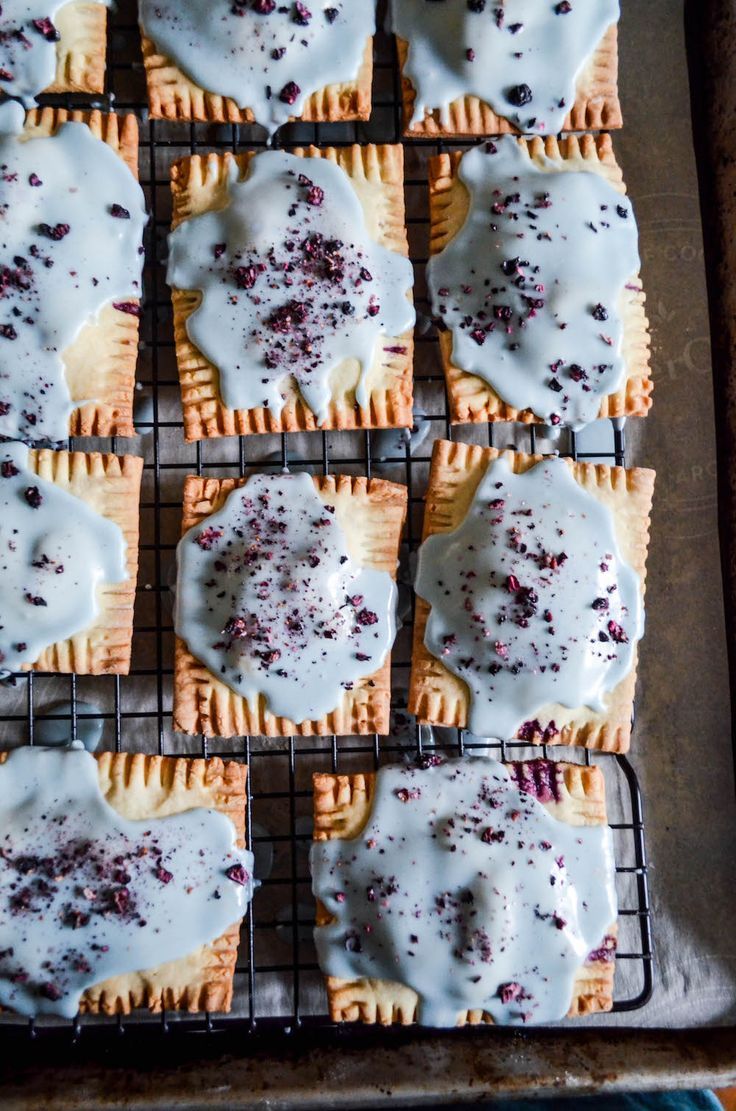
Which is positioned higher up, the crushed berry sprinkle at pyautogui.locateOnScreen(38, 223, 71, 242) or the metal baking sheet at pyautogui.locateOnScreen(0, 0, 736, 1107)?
the crushed berry sprinkle at pyautogui.locateOnScreen(38, 223, 71, 242)

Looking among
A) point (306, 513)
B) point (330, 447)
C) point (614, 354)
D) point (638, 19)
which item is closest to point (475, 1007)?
point (306, 513)

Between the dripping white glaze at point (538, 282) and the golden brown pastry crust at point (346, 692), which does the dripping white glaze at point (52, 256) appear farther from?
the dripping white glaze at point (538, 282)

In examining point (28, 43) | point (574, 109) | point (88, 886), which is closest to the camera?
point (88, 886)

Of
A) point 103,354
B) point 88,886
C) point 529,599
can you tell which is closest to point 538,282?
point 529,599

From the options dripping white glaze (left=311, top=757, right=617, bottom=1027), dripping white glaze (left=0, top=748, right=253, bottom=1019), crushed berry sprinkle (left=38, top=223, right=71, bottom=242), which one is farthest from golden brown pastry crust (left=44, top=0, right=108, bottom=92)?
dripping white glaze (left=311, top=757, right=617, bottom=1027)

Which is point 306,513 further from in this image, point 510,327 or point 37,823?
point 37,823

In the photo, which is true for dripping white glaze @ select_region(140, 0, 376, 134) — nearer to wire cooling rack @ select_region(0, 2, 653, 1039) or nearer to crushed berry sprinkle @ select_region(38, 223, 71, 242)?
wire cooling rack @ select_region(0, 2, 653, 1039)

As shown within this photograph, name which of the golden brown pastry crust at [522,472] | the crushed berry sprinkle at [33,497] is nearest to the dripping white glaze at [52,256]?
the crushed berry sprinkle at [33,497]

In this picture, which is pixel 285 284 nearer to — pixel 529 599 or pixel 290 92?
pixel 290 92

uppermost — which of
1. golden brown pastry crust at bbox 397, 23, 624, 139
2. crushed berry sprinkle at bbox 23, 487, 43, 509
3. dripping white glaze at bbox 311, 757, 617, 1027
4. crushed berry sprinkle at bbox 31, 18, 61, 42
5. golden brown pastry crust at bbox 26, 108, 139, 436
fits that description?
crushed berry sprinkle at bbox 31, 18, 61, 42
